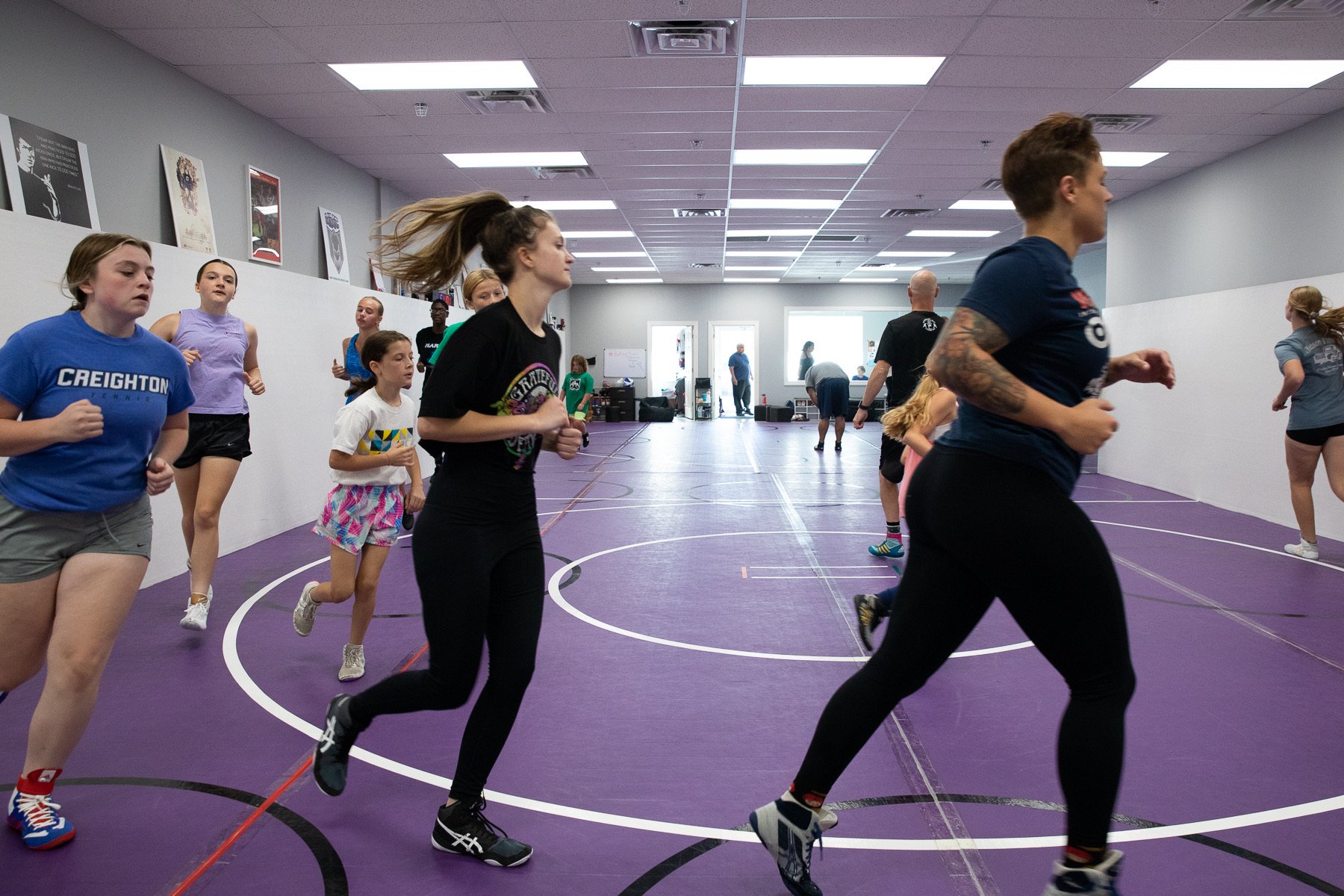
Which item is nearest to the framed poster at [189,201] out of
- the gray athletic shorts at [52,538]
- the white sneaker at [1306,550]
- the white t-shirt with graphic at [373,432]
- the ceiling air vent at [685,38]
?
the ceiling air vent at [685,38]

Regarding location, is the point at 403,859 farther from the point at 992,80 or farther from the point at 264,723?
A: the point at 992,80

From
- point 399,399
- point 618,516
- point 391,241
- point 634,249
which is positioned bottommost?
point 618,516

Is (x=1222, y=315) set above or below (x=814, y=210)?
below

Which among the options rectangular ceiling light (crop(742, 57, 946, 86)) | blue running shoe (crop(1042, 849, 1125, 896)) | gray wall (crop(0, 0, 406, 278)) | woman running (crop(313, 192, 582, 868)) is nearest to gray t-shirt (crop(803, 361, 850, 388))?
rectangular ceiling light (crop(742, 57, 946, 86))

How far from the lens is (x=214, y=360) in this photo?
14.8 ft

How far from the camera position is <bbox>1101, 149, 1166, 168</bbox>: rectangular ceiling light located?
30.1ft

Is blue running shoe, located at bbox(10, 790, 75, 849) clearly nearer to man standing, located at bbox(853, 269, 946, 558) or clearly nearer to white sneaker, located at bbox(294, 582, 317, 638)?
white sneaker, located at bbox(294, 582, 317, 638)

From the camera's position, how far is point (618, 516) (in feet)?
24.4

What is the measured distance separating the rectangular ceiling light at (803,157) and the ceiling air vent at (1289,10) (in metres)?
4.01

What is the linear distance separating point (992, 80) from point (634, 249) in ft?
34.3

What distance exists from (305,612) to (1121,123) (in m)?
8.13

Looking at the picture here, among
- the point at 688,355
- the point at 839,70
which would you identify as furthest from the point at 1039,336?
the point at 688,355

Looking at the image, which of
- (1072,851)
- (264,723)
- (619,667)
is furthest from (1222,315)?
(264,723)

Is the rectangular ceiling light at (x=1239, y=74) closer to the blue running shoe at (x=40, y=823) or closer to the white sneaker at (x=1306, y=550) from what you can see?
the white sneaker at (x=1306, y=550)
